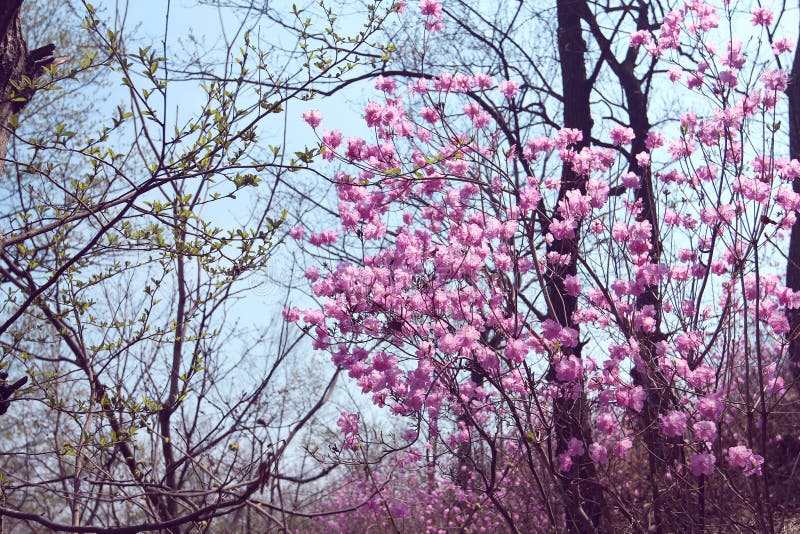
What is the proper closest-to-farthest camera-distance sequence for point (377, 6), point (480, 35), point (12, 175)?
1. point (377, 6)
2. point (12, 175)
3. point (480, 35)

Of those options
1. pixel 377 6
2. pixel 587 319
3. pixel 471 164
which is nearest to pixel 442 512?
pixel 587 319

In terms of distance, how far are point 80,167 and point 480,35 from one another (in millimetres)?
5149

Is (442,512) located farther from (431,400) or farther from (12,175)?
(12,175)

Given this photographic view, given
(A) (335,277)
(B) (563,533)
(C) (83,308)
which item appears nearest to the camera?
(C) (83,308)

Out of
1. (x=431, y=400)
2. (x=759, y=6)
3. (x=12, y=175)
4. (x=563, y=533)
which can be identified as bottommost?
A: (x=563, y=533)

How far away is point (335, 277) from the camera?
13.1 feet

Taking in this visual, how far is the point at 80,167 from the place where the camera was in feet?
29.1

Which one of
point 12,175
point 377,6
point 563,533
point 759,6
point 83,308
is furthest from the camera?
point 563,533

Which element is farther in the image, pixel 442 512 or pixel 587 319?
pixel 442 512

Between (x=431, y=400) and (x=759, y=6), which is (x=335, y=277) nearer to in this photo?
(x=431, y=400)

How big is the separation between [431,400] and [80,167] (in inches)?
262

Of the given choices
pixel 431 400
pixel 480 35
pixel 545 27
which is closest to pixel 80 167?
pixel 480 35

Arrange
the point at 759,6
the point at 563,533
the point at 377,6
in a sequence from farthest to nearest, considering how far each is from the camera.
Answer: the point at 563,533 → the point at 759,6 → the point at 377,6

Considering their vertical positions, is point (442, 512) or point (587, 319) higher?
point (587, 319)
